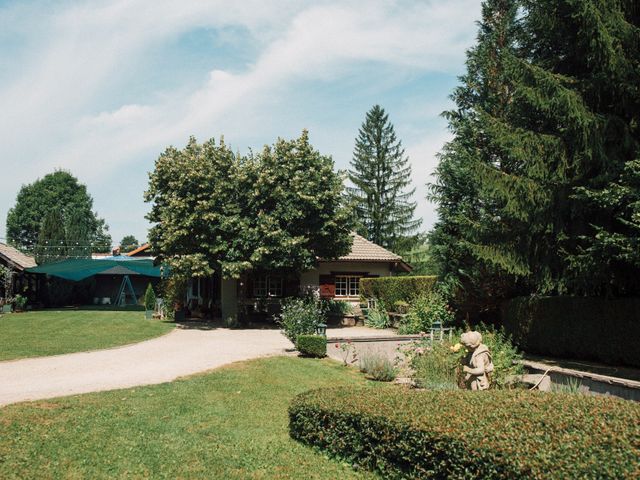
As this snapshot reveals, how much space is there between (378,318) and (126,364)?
41.1ft

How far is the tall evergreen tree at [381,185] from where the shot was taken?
4556 cm

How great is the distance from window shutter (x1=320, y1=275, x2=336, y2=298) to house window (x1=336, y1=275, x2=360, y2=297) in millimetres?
378

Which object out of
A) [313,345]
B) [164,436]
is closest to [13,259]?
[313,345]

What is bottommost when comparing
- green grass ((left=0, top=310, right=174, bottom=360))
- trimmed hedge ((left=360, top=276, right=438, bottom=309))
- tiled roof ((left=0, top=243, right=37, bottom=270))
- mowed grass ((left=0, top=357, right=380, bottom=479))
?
mowed grass ((left=0, top=357, right=380, bottom=479))

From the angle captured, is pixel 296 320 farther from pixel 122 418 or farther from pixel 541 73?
pixel 541 73

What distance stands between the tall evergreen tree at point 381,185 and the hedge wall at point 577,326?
2918 centimetres

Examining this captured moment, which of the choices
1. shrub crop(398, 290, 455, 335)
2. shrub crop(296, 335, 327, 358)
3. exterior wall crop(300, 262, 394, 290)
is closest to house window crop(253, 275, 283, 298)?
exterior wall crop(300, 262, 394, 290)

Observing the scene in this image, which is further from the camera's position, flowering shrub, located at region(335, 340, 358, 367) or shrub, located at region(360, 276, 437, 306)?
shrub, located at region(360, 276, 437, 306)

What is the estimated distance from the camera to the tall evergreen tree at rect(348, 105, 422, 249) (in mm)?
45562

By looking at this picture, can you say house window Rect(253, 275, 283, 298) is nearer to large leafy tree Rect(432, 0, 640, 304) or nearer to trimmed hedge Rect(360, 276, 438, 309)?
trimmed hedge Rect(360, 276, 438, 309)

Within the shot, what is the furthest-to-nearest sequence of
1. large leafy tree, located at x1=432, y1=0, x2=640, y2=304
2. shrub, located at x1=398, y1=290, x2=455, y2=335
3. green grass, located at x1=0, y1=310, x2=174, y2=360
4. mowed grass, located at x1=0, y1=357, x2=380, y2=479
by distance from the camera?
shrub, located at x1=398, y1=290, x2=455, y2=335 < green grass, located at x1=0, y1=310, x2=174, y2=360 < large leafy tree, located at x1=432, y1=0, x2=640, y2=304 < mowed grass, located at x1=0, y1=357, x2=380, y2=479

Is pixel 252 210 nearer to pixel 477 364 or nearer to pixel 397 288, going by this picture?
pixel 397 288

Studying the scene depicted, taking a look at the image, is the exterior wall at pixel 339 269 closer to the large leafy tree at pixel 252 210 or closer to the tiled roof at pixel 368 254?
the tiled roof at pixel 368 254

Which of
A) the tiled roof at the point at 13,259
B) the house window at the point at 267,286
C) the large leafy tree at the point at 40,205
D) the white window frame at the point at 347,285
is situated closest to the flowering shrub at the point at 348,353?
the house window at the point at 267,286
